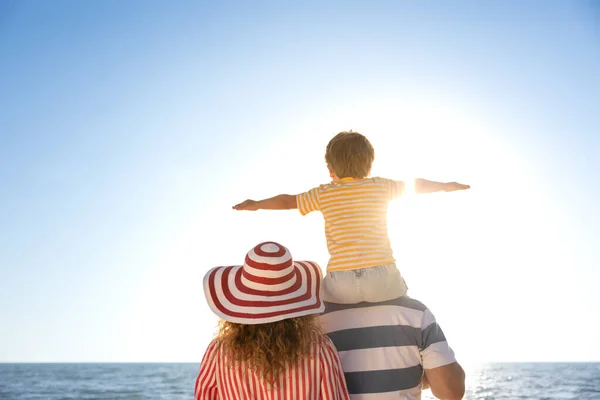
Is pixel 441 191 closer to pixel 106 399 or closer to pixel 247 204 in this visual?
pixel 247 204

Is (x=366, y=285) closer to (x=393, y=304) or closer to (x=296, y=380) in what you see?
(x=393, y=304)

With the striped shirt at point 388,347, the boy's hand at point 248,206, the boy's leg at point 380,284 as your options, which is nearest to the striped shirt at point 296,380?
the striped shirt at point 388,347

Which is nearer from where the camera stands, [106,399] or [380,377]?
[380,377]

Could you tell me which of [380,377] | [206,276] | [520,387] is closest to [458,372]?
[380,377]

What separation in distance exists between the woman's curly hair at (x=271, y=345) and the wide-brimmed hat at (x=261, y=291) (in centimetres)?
6

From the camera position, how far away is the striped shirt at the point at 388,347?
3.24 metres

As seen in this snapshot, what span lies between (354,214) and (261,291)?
0.80 m

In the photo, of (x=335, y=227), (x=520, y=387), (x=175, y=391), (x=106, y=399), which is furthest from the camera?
(x=520, y=387)

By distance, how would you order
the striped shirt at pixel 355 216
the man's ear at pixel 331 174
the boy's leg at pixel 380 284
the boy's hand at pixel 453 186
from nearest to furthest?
1. the boy's leg at pixel 380 284
2. the striped shirt at pixel 355 216
3. the boy's hand at pixel 453 186
4. the man's ear at pixel 331 174

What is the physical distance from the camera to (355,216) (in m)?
3.46

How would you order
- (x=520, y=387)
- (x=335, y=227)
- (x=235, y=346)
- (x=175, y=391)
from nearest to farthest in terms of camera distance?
(x=235, y=346)
(x=335, y=227)
(x=175, y=391)
(x=520, y=387)

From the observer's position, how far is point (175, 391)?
139ft

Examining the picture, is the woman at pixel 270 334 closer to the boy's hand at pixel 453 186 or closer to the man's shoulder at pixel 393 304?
the man's shoulder at pixel 393 304

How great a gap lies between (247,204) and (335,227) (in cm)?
53
